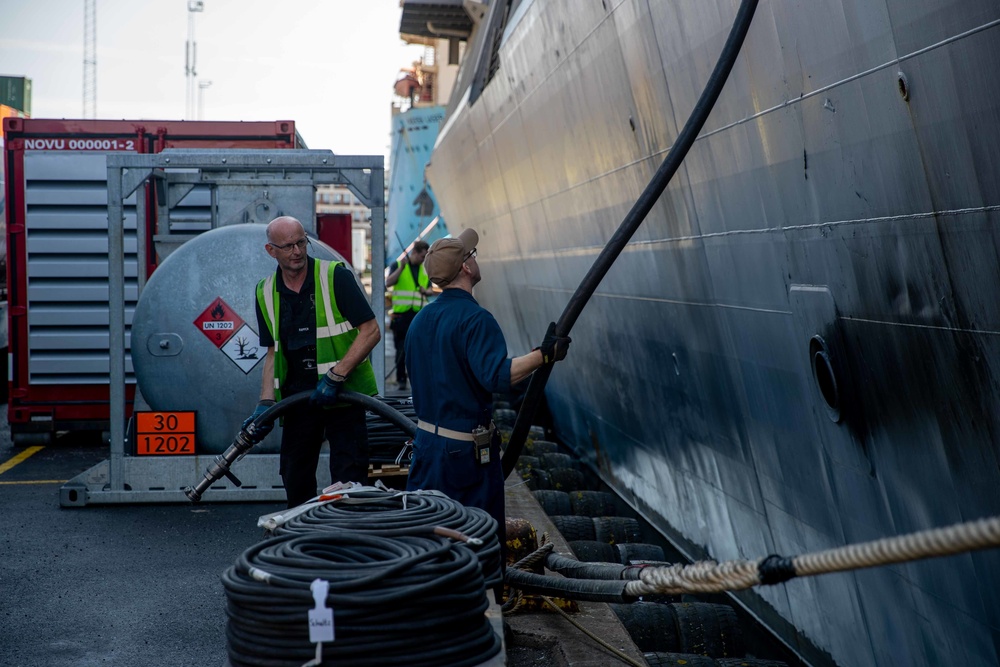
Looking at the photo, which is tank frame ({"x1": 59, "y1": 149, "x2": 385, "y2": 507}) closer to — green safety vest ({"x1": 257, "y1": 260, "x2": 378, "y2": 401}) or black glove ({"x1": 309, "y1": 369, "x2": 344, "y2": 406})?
green safety vest ({"x1": 257, "y1": 260, "x2": 378, "y2": 401})

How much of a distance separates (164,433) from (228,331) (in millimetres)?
831

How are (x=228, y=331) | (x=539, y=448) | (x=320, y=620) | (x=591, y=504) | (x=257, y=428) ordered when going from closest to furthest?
1. (x=320, y=620)
2. (x=257, y=428)
3. (x=228, y=331)
4. (x=591, y=504)
5. (x=539, y=448)

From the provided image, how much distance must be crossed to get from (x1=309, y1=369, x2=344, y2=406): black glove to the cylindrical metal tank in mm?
2255

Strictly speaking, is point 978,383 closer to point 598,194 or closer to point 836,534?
point 836,534

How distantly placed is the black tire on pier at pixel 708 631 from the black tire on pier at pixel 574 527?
1.74 meters

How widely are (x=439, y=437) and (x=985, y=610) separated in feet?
6.52

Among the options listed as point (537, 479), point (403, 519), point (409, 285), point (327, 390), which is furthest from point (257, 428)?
point (409, 285)

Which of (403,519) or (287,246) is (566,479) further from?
(403,519)

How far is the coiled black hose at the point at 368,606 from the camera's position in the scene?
9.05 ft

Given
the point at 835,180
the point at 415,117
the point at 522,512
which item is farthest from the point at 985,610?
the point at 415,117

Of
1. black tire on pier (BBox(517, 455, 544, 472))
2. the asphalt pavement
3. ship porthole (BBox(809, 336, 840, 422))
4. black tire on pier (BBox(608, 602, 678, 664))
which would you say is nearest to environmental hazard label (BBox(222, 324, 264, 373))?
the asphalt pavement

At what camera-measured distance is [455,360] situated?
4.03 m

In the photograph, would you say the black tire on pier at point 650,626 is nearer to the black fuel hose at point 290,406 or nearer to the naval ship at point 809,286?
the naval ship at point 809,286

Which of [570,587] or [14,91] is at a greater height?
→ [14,91]
